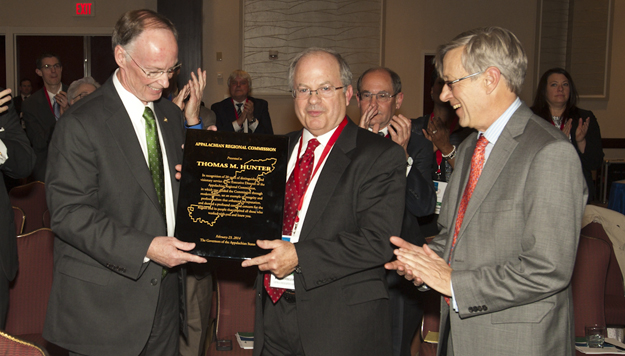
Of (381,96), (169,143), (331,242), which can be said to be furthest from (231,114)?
(331,242)

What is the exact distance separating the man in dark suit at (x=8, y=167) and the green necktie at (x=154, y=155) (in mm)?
938

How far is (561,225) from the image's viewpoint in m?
1.60

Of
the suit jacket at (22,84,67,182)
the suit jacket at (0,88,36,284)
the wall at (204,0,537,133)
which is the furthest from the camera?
the wall at (204,0,537,133)

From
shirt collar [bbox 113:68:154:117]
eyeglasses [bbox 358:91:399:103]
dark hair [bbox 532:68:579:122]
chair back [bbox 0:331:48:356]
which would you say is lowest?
chair back [bbox 0:331:48:356]

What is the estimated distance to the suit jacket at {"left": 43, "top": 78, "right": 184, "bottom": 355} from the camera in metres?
2.00

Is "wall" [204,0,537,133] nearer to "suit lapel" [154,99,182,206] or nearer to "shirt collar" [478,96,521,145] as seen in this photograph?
"suit lapel" [154,99,182,206]

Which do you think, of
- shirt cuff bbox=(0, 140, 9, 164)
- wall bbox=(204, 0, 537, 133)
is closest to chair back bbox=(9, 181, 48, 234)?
shirt cuff bbox=(0, 140, 9, 164)

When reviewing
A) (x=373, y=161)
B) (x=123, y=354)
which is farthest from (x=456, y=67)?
(x=123, y=354)

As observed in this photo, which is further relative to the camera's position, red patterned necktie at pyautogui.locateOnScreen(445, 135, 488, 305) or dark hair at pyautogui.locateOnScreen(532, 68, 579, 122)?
dark hair at pyautogui.locateOnScreen(532, 68, 579, 122)

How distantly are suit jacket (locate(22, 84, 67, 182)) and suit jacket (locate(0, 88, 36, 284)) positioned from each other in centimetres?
184

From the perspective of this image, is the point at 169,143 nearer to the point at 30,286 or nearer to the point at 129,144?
the point at 129,144

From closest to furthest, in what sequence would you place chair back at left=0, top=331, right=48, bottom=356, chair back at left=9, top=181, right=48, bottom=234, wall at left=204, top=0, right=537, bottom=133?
chair back at left=0, top=331, right=48, bottom=356, chair back at left=9, top=181, right=48, bottom=234, wall at left=204, top=0, right=537, bottom=133

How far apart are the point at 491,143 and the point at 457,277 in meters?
0.49

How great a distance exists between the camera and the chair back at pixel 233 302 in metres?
3.21
